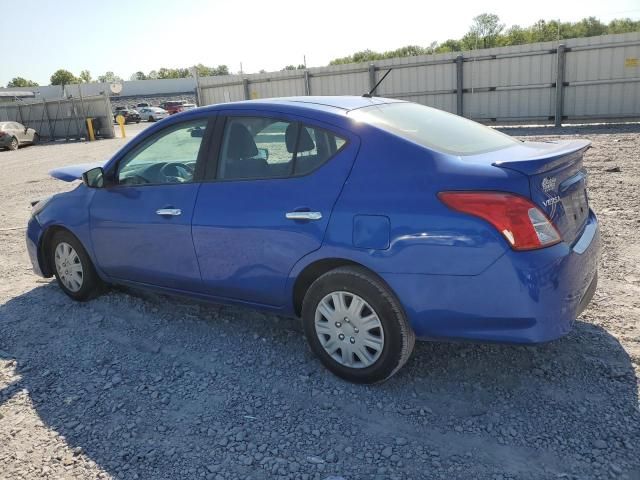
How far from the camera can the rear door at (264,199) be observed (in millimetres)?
3217

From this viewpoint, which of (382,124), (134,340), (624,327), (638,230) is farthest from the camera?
(638,230)

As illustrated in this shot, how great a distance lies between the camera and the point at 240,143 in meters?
3.76

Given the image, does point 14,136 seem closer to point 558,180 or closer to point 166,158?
point 166,158

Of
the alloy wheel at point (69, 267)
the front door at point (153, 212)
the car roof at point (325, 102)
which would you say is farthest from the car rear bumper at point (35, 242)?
the car roof at point (325, 102)

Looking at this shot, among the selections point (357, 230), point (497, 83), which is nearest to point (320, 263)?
point (357, 230)

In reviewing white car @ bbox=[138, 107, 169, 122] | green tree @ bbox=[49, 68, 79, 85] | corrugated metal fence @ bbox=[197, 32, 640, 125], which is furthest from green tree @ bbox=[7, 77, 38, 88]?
corrugated metal fence @ bbox=[197, 32, 640, 125]

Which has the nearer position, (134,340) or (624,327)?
(624,327)

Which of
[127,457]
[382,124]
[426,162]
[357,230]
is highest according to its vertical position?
[382,124]

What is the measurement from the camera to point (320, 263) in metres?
3.27

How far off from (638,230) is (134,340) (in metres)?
5.10

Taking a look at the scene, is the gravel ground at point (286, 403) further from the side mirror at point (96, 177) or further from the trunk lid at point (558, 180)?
the side mirror at point (96, 177)

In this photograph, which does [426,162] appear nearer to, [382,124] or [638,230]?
[382,124]

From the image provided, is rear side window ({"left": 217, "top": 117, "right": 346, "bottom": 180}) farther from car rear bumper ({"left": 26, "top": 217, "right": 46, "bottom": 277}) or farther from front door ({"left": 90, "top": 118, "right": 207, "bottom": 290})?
car rear bumper ({"left": 26, "top": 217, "right": 46, "bottom": 277})

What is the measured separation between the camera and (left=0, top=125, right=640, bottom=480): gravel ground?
2.66m
